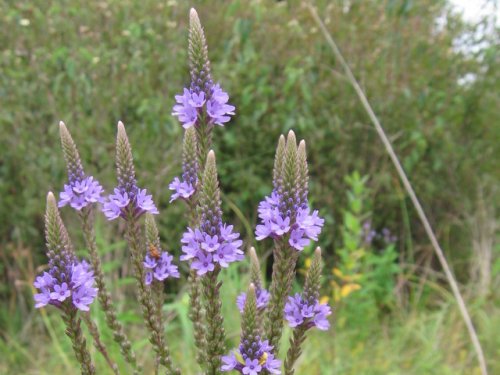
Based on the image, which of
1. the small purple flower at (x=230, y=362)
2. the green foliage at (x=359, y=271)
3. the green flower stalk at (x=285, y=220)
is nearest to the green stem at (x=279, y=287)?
the green flower stalk at (x=285, y=220)

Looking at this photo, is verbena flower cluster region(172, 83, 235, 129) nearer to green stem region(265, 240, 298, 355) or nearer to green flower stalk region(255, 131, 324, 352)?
green flower stalk region(255, 131, 324, 352)

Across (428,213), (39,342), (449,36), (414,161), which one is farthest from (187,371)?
(449,36)

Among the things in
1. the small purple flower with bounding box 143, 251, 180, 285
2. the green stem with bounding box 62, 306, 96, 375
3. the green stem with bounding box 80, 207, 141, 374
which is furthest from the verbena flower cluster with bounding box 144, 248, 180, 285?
the green stem with bounding box 62, 306, 96, 375

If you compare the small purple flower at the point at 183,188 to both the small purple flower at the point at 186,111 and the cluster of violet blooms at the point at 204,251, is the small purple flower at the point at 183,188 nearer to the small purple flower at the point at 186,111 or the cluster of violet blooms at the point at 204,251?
the cluster of violet blooms at the point at 204,251

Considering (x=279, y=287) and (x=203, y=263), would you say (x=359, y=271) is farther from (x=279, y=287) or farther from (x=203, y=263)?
(x=203, y=263)

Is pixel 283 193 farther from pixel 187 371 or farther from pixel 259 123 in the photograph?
pixel 259 123

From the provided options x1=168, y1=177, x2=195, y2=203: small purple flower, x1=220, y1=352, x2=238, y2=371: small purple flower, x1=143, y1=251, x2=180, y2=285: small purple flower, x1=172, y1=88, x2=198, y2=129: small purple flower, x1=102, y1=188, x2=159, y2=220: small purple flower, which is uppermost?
x1=172, y1=88, x2=198, y2=129: small purple flower
